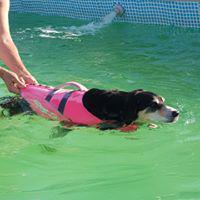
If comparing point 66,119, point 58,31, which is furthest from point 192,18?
point 66,119

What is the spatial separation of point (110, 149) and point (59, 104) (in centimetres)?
65

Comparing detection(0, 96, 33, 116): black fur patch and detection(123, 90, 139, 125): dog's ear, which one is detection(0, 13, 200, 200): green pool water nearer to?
detection(0, 96, 33, 116): black fur patch

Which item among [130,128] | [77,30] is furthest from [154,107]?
[77,30]

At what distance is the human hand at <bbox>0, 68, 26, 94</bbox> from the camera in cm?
522

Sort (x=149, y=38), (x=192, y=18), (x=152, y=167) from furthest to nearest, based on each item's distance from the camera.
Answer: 1. (x=192, y=18)
2. (x=149, y=38)
3. (x=152, y=167)

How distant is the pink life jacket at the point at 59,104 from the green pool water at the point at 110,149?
136 mm

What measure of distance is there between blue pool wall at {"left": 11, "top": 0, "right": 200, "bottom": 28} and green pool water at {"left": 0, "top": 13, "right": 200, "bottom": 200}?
295 cm

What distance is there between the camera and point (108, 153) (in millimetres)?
4973

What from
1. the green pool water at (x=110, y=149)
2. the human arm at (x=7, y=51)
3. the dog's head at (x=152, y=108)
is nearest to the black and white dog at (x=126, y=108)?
the dog's head at (x=152, y=108)

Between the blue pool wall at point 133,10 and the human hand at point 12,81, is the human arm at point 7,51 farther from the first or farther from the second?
the blue pool wall at point 133,10

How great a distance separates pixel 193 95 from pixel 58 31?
529cm

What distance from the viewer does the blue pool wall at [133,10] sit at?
11.4 m

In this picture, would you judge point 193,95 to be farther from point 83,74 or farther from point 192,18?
point 192,18

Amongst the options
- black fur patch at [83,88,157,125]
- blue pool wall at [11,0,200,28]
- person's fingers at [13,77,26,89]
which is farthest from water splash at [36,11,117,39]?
black fur patch at [83,88,157,125]
